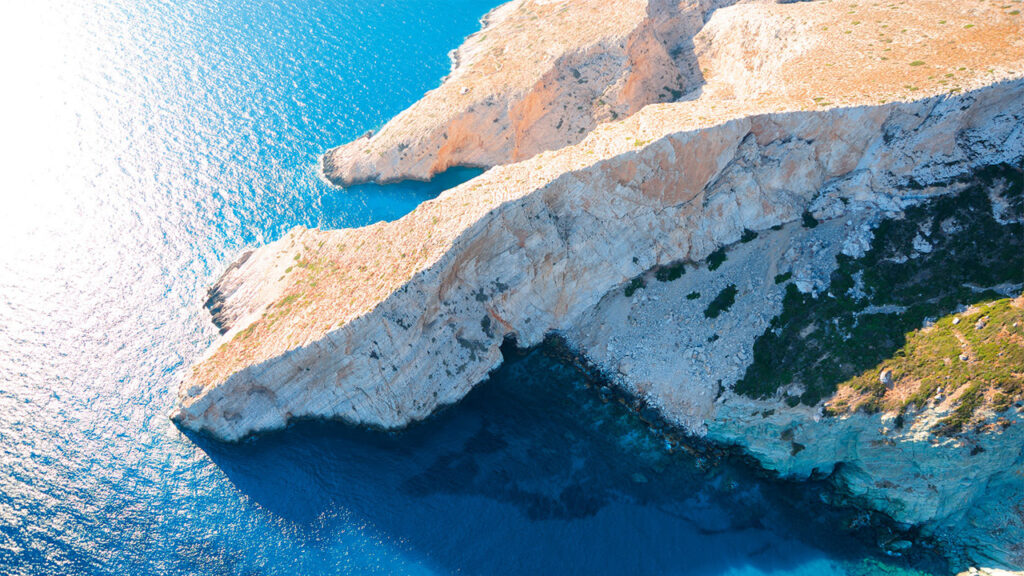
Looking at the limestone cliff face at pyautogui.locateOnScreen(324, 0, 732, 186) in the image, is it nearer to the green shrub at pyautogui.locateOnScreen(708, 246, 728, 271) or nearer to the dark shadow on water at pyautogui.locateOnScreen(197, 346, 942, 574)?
the green shrub at pyautogui.locateOnScreen(708, 246, 728, 271)

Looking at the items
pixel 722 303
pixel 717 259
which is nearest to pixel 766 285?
pixel 722 303

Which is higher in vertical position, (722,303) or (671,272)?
(671,272)

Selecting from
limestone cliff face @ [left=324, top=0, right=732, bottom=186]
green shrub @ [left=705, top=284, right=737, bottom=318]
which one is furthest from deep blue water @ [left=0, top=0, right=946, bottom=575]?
green shrub @ [left=705, top=284, right=737, bottom=318]

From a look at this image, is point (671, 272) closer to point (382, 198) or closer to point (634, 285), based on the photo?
point (634, 285)

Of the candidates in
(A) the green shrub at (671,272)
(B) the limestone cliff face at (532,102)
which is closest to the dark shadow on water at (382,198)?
(B) the limestone cliff face at (532,102)

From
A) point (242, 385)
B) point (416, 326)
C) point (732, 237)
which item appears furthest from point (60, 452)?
point (732, 237)

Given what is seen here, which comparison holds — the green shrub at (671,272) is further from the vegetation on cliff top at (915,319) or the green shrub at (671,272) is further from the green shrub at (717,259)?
the vegetation on cliff top at (915,319)
